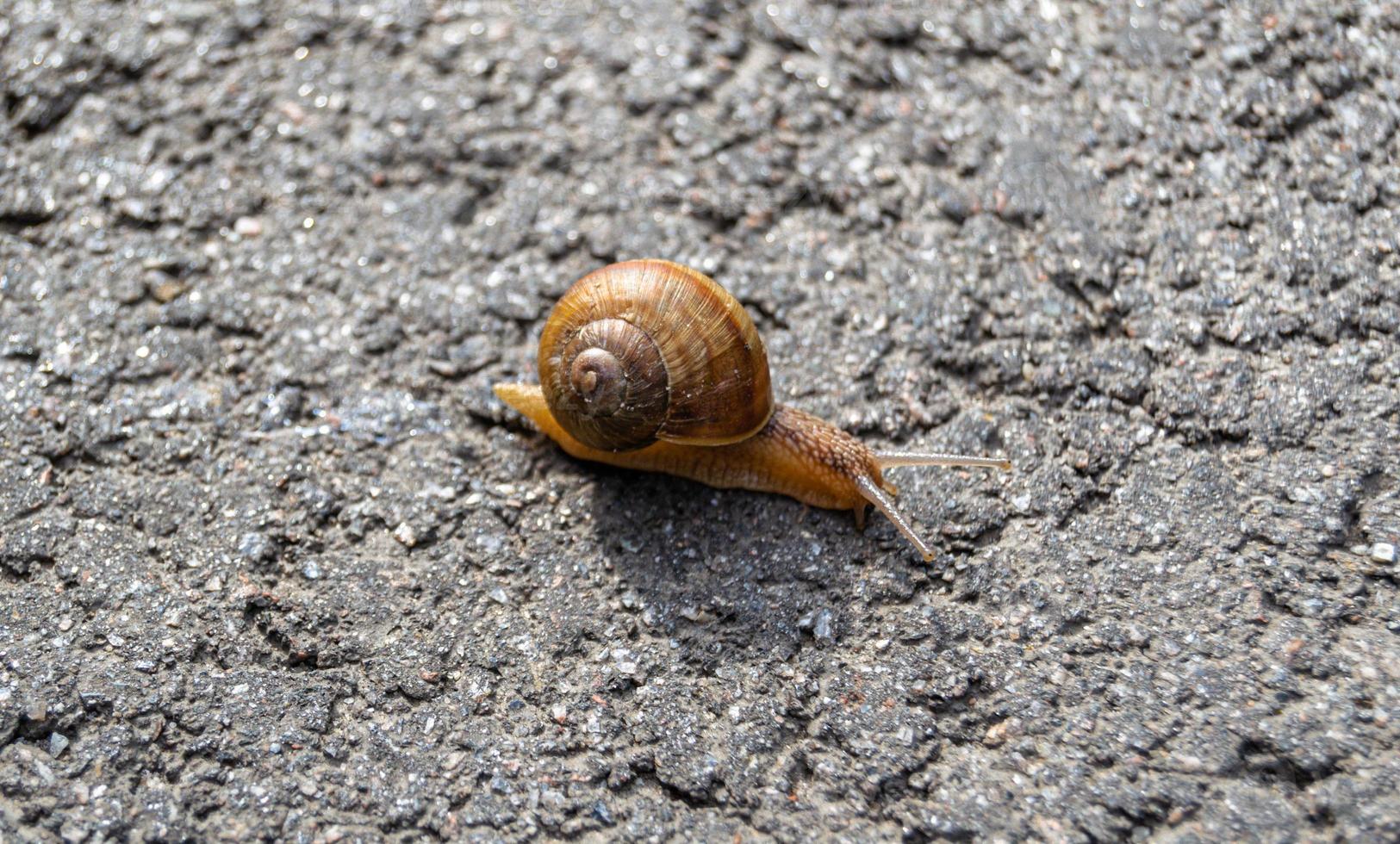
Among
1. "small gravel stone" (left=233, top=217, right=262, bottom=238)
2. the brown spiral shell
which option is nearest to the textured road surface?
"small gravel stone" (left=233, top=217, right=262, bottom=238)

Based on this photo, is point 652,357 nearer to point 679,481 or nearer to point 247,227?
point 679,481

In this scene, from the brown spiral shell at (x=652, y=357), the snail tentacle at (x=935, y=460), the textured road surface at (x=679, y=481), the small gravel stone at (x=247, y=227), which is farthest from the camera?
the small gravel stone at (x=247, y=227)

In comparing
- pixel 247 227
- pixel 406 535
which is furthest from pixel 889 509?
pixel 247 227

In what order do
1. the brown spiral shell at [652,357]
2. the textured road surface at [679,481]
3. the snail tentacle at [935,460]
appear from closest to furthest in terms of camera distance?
the textured road surface at [679,481] → the brown spiral shell at [652,357] → the snail tentacle at [935,460]

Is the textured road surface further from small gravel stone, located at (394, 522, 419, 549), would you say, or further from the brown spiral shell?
the brown spiral shell

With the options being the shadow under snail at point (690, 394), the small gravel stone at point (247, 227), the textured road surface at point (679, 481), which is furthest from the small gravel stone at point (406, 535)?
the small gravel stone at point (247, 227)

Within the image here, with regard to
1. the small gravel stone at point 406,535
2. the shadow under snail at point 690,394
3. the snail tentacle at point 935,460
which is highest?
the shadow under snail at point 690,394

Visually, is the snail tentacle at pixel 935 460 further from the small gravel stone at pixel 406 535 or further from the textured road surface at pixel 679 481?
the small gravel stone at pixel 406 535
